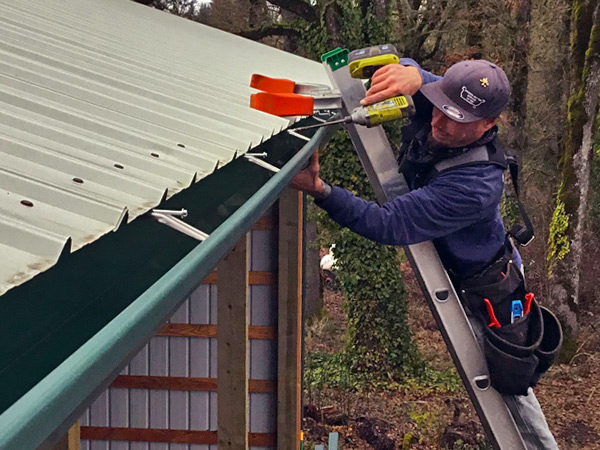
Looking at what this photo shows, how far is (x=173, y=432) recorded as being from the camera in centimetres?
547

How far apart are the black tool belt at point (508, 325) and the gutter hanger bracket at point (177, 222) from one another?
1952 millimetres

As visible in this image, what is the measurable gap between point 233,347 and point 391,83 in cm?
181

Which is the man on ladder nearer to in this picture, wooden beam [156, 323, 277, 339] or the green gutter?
the green gutter

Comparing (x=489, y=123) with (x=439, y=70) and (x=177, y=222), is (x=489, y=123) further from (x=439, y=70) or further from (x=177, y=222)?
(x=439, y=70)

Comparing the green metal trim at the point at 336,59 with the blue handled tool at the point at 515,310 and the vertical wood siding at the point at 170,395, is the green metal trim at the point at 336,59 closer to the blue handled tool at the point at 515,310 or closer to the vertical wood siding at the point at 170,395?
the blue handled tool at the point at 515,310

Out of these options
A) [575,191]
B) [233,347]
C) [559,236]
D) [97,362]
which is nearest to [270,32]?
[575,191]

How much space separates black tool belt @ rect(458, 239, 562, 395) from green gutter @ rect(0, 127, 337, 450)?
1.87 m

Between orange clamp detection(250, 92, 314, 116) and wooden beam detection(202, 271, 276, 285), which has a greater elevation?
orange clamp detection(250, 92, 314, 116)

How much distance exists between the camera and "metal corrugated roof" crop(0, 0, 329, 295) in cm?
117

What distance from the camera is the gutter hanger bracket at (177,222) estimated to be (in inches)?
54.9

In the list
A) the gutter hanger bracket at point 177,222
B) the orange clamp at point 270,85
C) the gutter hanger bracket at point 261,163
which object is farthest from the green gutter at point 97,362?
the orange clamp at point 270,85

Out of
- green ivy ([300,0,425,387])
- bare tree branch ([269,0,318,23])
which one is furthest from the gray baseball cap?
bare tree branch ([269,0,318,23])

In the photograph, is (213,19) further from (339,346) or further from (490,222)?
(490,222)

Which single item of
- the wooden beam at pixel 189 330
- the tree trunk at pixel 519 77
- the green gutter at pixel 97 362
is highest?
the tree trunk at pixel 519 77
